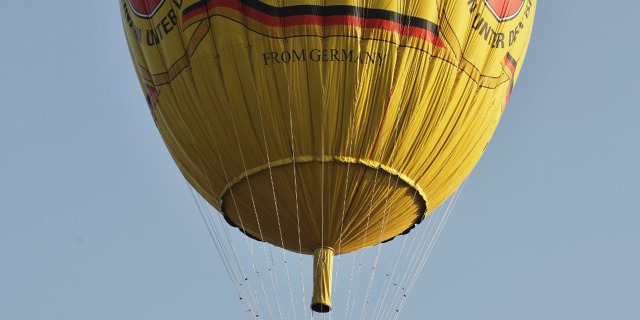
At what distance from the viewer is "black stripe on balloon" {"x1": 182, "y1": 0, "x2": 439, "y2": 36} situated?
18109 millimetres

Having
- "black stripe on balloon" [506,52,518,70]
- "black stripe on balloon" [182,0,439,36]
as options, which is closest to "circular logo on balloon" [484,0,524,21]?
"black stripe on balloon" [506,52,518,70]

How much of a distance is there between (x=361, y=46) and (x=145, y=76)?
3020 mm

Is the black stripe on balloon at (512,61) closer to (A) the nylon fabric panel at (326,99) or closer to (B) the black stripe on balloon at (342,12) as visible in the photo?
(A) the nylon fabric panel at (326,99)

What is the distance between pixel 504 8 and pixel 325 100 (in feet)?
8.72

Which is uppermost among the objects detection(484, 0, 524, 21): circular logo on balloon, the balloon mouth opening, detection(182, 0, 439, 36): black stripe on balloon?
detection(484, 0, 524, 21): circular logo on balloon

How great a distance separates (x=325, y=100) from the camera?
1820cm

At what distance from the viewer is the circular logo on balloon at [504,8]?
18906 millimetres

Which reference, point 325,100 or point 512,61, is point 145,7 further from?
point 512,61

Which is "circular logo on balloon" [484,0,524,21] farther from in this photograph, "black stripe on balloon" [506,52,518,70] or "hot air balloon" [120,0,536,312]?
"black stripe on balloon" [506,52,518,70]

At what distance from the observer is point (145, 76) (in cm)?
1953

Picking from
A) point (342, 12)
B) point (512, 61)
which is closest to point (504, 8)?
point (512, 61)

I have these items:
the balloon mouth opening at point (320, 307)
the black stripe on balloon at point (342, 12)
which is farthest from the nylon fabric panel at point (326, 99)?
the balloon mouth opening at point (320, 307)

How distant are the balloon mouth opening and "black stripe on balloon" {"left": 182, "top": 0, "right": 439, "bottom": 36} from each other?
3.49 meters

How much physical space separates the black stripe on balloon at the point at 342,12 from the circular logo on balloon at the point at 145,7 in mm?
1249
